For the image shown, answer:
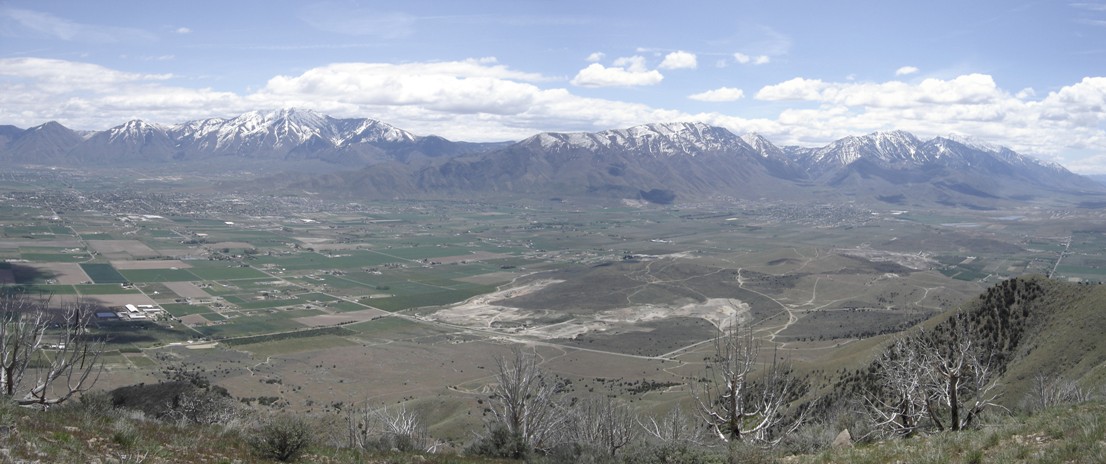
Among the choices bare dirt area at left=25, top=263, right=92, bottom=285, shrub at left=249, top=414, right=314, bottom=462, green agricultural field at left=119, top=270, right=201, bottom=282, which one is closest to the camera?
shrub at left=249, top=414, right=314, bottom=462

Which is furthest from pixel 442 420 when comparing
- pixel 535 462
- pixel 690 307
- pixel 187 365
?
pixel 690 307

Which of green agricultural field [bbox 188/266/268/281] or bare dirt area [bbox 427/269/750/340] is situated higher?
green agricultural field [bbox 188/266/268/281]

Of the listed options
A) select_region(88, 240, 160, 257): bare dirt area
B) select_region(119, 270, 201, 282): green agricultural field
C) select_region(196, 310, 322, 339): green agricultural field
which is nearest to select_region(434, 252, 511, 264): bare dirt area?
select_region(119, 270, 201, 282): green agricultural field

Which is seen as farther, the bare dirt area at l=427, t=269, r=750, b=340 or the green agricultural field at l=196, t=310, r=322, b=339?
the bare dirt area at l=427, t=269, r=750, b=340

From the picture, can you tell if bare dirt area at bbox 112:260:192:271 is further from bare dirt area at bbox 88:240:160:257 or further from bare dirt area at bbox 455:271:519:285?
bare dirt area at bbox 455:271:519:285

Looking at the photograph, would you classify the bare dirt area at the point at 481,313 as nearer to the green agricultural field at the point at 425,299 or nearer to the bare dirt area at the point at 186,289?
the green agricultural field at the point at 425,299

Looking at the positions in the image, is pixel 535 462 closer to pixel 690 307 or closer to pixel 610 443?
pixel 610 443
